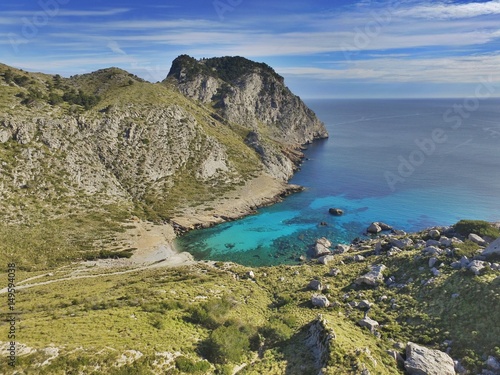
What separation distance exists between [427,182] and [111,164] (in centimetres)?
11515

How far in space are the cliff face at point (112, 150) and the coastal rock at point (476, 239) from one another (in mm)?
70765

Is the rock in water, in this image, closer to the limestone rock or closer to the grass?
the grass

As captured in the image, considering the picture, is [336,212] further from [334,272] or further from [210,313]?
[210,313]

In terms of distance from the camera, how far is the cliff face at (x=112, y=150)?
3364 inches

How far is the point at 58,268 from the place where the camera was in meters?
63.6

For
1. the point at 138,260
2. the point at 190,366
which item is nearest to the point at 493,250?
the point at 190,366

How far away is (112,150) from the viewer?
10588cm

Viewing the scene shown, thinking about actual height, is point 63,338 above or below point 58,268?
above

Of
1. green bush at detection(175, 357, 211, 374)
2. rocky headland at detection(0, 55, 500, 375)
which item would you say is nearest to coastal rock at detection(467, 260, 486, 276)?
rocky headland at detection(0, 55, 500, 375)

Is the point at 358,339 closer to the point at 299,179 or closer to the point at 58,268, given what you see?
the point at 58,268

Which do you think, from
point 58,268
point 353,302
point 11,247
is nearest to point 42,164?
point 11,247

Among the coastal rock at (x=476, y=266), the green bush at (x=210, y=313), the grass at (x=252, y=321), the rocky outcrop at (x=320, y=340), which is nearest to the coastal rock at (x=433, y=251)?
the grass at (x=252, y=321)

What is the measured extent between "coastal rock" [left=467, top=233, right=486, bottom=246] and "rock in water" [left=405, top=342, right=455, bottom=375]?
123 ft

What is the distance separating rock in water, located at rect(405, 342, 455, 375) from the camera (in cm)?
2514
